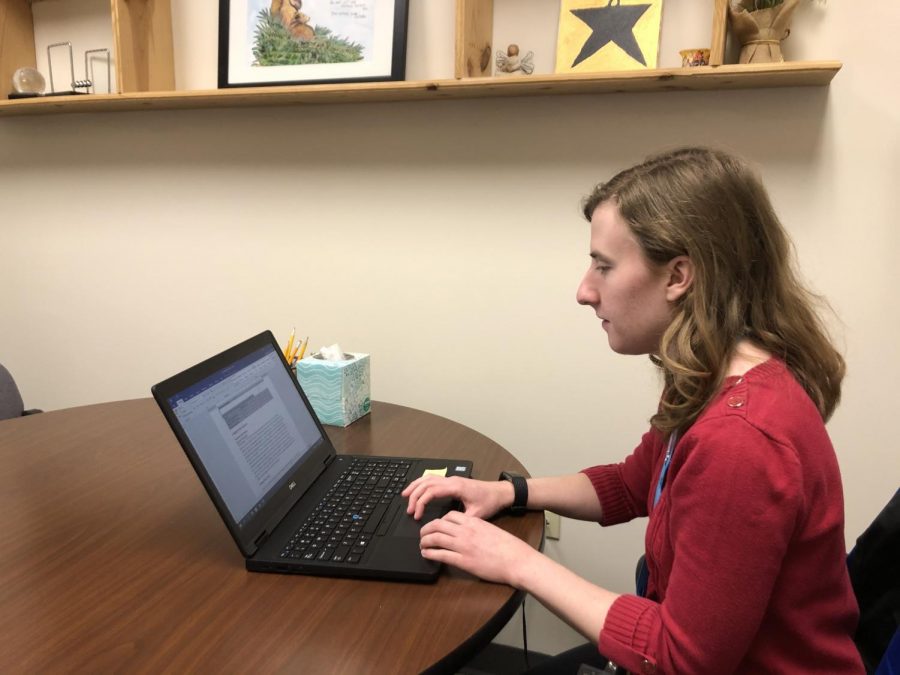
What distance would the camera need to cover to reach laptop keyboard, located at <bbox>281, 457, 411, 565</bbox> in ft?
3.00

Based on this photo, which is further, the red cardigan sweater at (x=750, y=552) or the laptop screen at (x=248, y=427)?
the laptop screen at (x=248, y=427)

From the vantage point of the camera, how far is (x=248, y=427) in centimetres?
103

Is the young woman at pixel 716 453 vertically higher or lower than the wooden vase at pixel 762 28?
lower

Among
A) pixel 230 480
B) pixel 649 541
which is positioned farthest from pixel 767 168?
pixel 230 480

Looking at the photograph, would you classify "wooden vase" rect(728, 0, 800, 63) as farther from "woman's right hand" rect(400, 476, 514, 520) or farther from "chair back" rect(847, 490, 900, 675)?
"woman's right hand" rect(400, 476, 514, 520)

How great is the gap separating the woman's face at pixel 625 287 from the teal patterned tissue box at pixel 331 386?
0.69m

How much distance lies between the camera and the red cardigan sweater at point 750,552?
0.72 m

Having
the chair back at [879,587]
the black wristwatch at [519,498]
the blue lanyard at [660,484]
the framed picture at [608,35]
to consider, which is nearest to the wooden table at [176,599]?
the black wristwatch at [519,498]

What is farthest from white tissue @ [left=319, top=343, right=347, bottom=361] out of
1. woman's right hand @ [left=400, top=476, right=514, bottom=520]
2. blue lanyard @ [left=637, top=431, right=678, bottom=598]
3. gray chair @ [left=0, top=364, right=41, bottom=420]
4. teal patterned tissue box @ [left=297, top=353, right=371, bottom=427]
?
gray chair @ [left=0, top=364, right=41, bottom=420]

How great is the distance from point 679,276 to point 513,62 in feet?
3.54

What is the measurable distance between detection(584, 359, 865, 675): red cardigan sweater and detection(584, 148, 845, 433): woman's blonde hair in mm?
54

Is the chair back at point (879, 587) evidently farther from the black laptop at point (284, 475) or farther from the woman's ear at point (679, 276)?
the black laptop at point (284, 475)

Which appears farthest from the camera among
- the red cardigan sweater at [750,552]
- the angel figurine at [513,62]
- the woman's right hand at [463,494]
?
the angel figurine at [513,62]

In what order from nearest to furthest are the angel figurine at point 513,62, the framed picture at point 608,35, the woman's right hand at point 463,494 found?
the woman's right hand at point 463,494
the framed picture at point 608,35
the angel figurine at point 513,62
